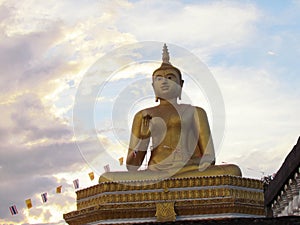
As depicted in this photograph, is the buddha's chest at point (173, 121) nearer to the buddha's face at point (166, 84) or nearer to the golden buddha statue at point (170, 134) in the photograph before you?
the golden buddha statue at point (170, 134)

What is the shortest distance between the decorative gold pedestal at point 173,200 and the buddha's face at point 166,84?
11.0 ft

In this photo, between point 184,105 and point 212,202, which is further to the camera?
point 184,105

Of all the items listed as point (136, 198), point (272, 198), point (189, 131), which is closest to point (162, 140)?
point (189, 131)

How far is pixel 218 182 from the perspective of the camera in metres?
16.9

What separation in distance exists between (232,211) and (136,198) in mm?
2525

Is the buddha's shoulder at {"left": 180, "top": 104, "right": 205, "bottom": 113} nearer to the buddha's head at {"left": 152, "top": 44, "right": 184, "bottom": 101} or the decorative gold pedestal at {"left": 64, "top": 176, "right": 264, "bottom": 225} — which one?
the buddha's head at {"left": 152, "top": 44, "right": 184, "bottom": 101}

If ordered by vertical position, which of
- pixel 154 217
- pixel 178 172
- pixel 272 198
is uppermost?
pixel 178 172

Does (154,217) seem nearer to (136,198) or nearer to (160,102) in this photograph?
(136,198)

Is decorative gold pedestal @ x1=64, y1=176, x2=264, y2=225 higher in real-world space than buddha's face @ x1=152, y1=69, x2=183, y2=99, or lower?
lower

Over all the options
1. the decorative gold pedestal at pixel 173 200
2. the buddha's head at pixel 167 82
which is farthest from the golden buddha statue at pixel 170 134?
the decorative gold pedestal at pixel 173 200

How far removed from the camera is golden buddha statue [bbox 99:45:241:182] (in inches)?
716

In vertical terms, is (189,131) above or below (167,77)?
below

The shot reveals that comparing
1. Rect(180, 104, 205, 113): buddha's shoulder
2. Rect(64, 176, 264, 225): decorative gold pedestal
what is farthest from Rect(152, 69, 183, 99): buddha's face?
Rect(64, 176, 264, 225): decorative gold pedestal

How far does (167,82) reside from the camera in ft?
63.9
